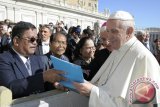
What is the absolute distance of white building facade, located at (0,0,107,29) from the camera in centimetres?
3322

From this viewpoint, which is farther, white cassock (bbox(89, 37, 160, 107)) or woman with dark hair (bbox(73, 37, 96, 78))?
woman with dark hair (bbox(73, 37, 96, 78))

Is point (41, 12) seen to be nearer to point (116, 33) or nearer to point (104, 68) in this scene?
point (104, 68)

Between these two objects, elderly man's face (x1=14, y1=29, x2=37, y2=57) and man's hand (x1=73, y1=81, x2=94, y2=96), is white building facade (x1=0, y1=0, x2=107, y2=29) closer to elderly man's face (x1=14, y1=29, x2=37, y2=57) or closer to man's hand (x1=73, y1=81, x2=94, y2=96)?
elderly man's face (x1=14, y1=29, x2=37, y2=57)

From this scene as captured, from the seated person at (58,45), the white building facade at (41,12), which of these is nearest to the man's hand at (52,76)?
the seated person at (58,45)

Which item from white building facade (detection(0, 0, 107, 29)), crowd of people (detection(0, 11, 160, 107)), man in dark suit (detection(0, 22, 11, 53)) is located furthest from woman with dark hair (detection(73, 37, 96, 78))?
white building facade (detection(0, 0, 107, 29))

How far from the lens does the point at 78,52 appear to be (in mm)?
5031

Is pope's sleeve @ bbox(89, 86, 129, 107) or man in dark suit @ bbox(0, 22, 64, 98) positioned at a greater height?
man in dark suit @ bbox(0, 22, 64, 98)

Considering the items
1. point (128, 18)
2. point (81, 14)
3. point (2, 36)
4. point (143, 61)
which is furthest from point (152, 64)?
point (81, 14)

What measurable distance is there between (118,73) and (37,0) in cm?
3786

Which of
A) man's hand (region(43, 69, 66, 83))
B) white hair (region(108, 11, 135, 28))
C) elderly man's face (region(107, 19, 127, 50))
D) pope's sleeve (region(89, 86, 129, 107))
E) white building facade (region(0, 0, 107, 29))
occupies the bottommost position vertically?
pope's sleeve (region(89, 86, 129, 107))

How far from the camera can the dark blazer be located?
270 cm

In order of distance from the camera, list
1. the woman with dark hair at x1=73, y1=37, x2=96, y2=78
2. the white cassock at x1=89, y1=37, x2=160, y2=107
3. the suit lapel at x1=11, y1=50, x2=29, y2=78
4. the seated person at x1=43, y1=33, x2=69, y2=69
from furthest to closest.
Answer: the woman with dark hair at x1=73, y1=37, x2=96, y2=78, the seated person at x1=43, y1=33, x2=69, y2=69, the suit lapel at x1=11, y1=50, x2=29, y2=78, the white cassock at x1=89, y1=37, x2=160, y2=107

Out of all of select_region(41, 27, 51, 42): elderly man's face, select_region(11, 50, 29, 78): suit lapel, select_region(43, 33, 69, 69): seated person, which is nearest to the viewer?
select_region(11, 50, 29, 78): suit lapel

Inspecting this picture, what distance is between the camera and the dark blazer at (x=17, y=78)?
8.85ft
